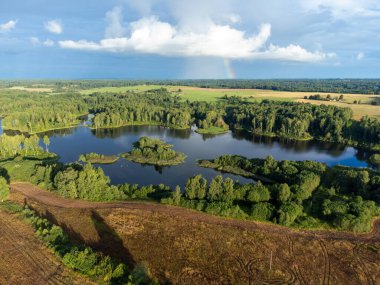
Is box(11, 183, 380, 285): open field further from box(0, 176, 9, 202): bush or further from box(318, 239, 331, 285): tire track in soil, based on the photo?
box(0, 176, 9, 202): bush

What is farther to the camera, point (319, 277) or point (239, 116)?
point (239, 116)

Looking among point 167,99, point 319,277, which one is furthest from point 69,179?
point 167,99

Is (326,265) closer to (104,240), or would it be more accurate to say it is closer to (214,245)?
(214,245)

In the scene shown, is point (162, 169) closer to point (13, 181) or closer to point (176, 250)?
point (13, 181)

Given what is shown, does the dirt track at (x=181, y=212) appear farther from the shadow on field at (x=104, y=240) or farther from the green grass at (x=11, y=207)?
the shadow on field at (x=104, y=240)

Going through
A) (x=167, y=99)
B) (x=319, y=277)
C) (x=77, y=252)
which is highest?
(x=167, y=99)

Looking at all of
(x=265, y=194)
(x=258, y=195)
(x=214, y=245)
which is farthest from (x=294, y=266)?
(x=265, y=194)

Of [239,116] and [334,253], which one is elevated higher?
[239,116]

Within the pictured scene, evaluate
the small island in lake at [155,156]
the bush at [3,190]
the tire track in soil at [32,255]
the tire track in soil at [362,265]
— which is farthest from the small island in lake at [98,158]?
the tire track in soil at [362,265]
